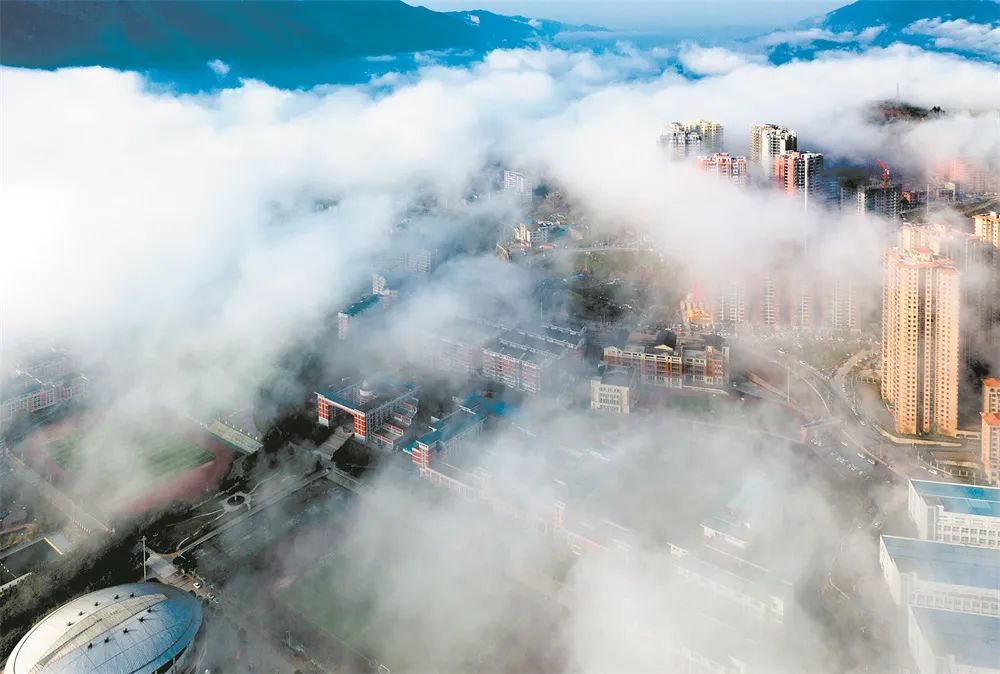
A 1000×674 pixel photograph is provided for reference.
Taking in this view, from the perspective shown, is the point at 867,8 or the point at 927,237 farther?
the point at 867,8

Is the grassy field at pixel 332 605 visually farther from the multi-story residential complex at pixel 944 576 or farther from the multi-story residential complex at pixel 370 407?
the multi-story residential complex at pixel 944 576

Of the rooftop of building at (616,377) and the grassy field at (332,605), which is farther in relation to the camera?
the rooftop of building at (616,377)

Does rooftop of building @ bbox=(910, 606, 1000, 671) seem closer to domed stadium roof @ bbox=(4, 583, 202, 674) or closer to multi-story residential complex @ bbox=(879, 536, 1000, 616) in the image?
multi-story residential complex @ bbox=(879, 536, 1000, 616)

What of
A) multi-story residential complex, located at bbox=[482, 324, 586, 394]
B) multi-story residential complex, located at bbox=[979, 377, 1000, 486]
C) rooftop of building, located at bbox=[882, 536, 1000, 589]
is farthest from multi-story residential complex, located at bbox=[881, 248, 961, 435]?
multi-story residential complex, located at bbox=[482, 324, 586, 394]

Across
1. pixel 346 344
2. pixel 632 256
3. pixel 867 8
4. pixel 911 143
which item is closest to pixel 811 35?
pixel 867 8

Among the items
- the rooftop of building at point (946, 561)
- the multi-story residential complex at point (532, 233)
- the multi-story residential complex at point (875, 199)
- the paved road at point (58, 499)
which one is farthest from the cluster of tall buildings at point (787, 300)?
the paved road at point (58, 499)

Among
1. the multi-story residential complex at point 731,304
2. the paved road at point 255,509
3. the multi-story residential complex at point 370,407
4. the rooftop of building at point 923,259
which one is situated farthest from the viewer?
the multi-story residential complex at point 731,304

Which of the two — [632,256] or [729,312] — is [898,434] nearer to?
[729,312]
